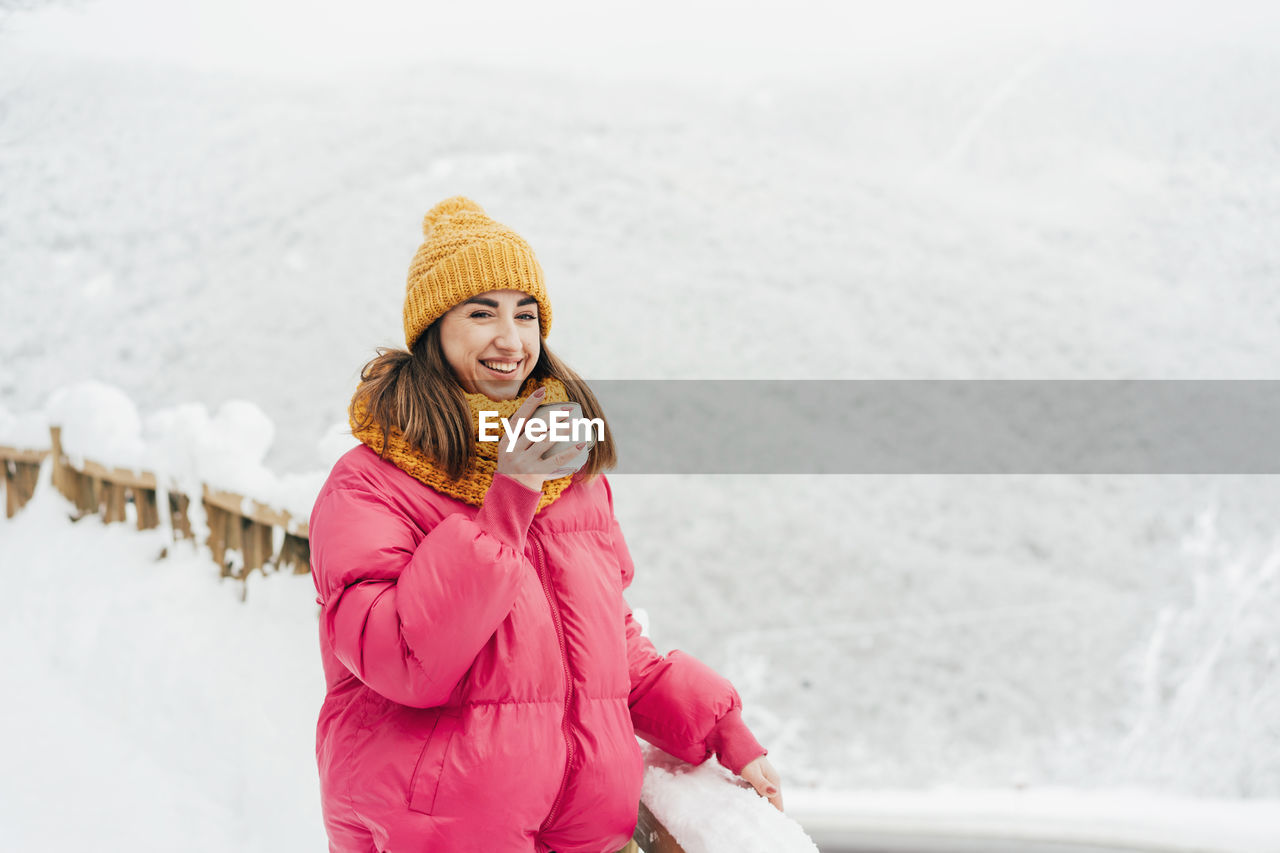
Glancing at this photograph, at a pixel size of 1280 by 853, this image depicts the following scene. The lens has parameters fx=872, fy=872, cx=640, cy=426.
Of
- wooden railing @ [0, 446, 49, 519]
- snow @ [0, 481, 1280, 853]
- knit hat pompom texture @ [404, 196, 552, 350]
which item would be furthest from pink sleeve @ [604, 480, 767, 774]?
wooden railing @ [0, 446, 49, 519]

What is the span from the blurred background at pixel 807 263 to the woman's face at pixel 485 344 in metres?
3.55

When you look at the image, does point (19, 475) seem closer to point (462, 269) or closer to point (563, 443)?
point (462, 269)

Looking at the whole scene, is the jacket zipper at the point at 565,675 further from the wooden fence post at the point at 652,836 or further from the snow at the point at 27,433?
the snow at the point at 27,433

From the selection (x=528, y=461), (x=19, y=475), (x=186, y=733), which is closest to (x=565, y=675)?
(x=528, y=461)

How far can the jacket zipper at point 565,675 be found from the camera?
0.67 metres

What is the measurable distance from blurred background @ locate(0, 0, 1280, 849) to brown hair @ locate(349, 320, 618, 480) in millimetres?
3535

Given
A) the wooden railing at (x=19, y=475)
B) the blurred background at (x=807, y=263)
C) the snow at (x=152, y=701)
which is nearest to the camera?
the snow at (x=152, y=701)

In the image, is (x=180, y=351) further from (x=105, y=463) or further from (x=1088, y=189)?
(x=1088, y=189)

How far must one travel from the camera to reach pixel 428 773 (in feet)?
2.03

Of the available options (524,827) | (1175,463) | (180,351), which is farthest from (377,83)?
(524,827)

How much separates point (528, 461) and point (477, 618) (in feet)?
0.37

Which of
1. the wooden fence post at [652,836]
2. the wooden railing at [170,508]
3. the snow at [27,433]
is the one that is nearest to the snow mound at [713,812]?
the wooden fence post at [652,836]

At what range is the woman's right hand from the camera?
0.61 m

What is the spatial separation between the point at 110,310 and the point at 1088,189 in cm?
573
